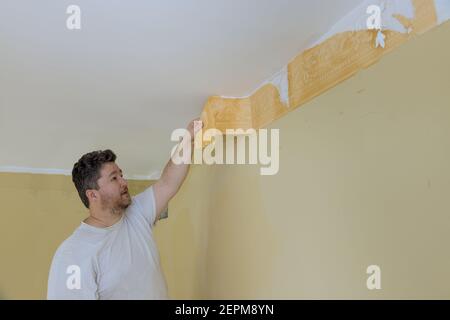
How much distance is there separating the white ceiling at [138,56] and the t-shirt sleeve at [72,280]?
2.66 feet

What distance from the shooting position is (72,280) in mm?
1578

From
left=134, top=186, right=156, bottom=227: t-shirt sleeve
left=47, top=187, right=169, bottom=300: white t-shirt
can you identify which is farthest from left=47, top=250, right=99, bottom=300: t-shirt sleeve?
left=134, top=186, right=156, bottom=227: t-shirt sleeve

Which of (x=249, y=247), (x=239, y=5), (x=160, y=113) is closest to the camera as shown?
(x=239, y=5)

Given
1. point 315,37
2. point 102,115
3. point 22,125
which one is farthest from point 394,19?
point 22,125

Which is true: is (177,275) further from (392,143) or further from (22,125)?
(392,143)

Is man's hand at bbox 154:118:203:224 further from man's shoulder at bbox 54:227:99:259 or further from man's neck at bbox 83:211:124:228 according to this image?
man's shoulder at bbox 54:227:99:259

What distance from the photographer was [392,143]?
1.02m

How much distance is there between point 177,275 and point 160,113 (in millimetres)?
1337

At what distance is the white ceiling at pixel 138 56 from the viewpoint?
1285mm

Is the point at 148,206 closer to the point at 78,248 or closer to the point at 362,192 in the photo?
the point at 78,248

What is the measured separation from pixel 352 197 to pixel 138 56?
1.00 metres

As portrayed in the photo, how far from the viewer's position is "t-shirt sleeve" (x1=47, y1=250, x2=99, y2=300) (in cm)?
157

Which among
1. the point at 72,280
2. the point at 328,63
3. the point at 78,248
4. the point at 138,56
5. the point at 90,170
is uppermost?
the point at 138,56

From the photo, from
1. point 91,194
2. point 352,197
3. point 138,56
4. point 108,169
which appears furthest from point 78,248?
point 352,197
